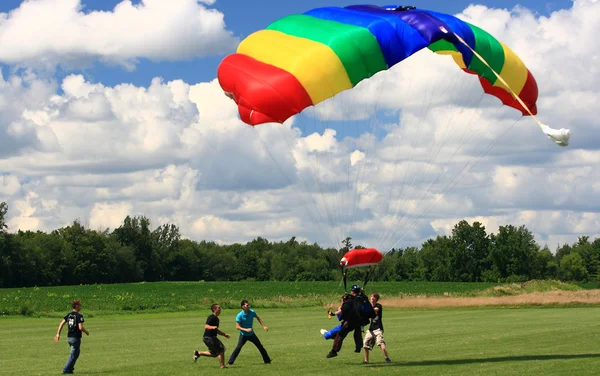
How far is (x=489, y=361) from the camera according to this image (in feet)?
60.4

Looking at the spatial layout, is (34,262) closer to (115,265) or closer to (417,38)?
(115,265)

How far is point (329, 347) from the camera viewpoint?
23469mm

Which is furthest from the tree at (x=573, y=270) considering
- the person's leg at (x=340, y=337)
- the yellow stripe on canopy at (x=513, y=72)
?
the person's leg at (x=340, y=337)

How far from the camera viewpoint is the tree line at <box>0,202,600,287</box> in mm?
116000

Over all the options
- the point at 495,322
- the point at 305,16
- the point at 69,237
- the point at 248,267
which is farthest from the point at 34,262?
the point at 305,16

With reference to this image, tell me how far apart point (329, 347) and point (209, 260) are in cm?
13728

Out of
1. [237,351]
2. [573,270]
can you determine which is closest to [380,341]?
[237,351]

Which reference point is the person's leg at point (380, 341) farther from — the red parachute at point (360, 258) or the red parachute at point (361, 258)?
the red parachute at point (360, 258)

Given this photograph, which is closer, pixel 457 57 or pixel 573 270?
pixel 457 57

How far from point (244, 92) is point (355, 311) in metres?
5.50

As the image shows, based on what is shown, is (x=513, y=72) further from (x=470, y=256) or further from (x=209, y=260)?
(x=209, y=260)

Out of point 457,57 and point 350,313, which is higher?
point 457,57

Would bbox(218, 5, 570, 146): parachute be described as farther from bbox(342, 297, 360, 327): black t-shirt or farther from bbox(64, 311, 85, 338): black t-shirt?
bbox(64, 311, 85, 338): black t-shirt

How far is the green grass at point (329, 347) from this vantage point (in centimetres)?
A: 1734
